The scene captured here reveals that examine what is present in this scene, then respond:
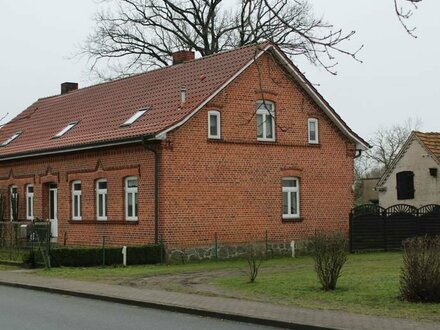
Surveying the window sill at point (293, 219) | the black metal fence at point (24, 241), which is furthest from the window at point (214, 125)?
the black metal fence at point (24, 241)

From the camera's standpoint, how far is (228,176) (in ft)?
89.5

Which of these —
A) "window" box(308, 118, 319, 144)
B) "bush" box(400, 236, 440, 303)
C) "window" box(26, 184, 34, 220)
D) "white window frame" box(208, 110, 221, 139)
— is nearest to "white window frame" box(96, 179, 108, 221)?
"white window frame" box(208, 110, 221, 139)

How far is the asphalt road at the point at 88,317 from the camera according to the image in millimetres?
11992

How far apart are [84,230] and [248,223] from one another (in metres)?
6.77

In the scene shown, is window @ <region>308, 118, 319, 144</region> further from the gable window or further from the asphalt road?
the gable window

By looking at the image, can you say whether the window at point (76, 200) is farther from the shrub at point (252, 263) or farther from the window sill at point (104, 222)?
the shrub at point (252, 263)

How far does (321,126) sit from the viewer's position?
99.9ft

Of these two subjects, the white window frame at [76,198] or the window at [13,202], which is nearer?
the white window frame at [76,198]

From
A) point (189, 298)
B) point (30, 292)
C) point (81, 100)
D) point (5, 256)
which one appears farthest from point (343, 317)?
point (81, 100)

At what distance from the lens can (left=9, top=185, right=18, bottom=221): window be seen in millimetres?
34219

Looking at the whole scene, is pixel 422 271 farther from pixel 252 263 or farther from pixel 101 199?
pixel 101 199

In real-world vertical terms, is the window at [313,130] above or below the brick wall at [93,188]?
above

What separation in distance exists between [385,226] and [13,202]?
16963 mm

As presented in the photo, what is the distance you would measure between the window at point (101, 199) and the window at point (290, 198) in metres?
7.05
